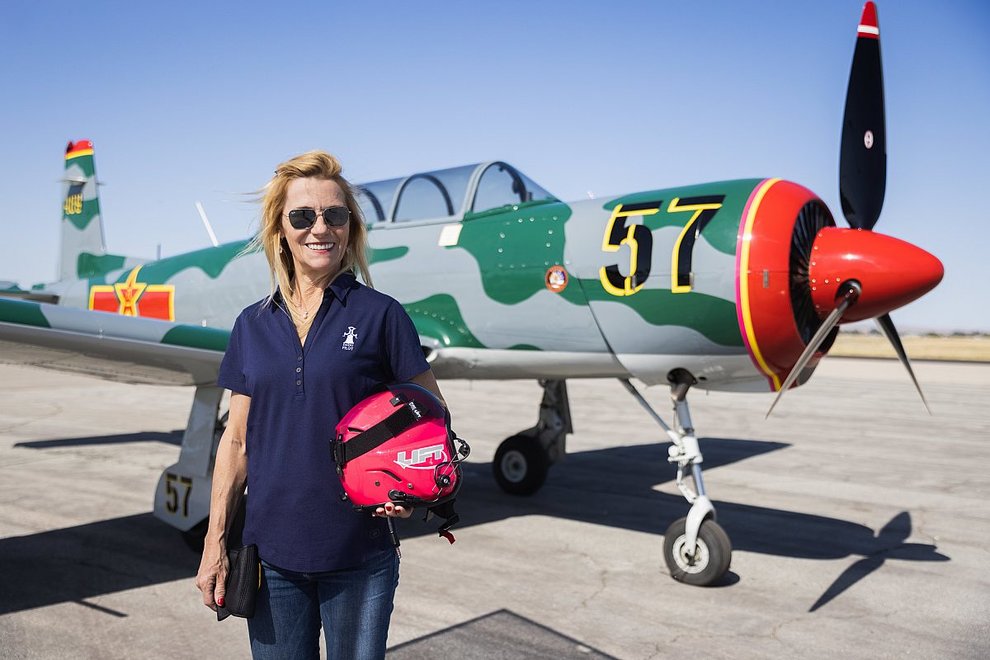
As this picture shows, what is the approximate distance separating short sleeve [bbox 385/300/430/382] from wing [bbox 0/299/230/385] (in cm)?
331

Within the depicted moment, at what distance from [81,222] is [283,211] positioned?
10.2m

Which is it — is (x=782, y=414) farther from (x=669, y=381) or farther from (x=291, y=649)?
(x=291, y=649)

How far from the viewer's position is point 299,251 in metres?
1.99

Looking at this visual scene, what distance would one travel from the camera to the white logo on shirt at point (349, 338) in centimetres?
188

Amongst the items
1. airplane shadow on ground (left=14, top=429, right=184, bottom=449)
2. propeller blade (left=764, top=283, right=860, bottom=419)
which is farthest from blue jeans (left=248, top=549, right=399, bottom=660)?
airplane shadow on ground (left=14, top=429, right=184, bottom=449)

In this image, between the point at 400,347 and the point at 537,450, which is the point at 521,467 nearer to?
the point at 537,450

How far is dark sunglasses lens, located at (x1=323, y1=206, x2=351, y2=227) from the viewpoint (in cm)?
196

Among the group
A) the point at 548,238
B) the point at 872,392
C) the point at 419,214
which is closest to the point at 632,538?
the point at 548,238

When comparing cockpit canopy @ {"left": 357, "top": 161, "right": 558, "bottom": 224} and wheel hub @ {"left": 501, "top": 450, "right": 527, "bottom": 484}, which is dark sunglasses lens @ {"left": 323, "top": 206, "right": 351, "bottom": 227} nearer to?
cockpit canopy @ {"left": 357, "top": 161, "right": 558, "bottom": 224}

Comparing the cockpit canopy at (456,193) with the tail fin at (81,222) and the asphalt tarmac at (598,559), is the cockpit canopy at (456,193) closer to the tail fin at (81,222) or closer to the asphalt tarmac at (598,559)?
the asphalt tarmac at (598,559)

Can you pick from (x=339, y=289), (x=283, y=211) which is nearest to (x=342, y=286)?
(x=339, y=289)

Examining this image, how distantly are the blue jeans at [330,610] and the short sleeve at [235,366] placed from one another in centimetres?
44

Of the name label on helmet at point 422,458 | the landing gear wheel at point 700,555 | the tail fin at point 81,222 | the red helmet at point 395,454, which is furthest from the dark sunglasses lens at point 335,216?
the tail fin at point 81,222

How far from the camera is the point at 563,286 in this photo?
214 inches
